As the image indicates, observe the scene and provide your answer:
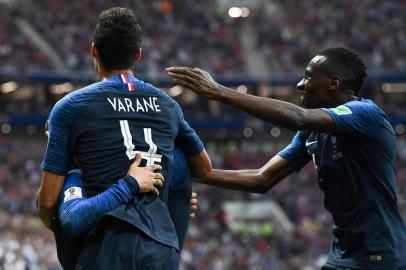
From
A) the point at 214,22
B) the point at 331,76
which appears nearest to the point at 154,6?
the point at 214,22

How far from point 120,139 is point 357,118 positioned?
53.4 inches

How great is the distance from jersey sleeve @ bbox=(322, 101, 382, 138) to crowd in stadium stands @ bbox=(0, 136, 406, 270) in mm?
13858

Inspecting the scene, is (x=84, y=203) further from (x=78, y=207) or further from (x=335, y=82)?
(x=335, y=82)

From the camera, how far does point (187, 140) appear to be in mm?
4230

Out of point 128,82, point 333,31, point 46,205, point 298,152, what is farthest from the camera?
point 333,31

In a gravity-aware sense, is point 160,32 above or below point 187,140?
below

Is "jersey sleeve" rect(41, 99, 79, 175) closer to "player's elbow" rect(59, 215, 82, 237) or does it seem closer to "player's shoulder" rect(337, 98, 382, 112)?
"player's elbow" rect(59, 215, 82, 237)

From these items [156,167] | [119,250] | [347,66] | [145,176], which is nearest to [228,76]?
[347,66]

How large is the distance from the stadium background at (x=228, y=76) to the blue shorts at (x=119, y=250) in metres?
17.8

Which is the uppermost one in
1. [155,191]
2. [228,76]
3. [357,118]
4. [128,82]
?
[128,82]

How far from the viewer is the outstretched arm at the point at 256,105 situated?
3.81m

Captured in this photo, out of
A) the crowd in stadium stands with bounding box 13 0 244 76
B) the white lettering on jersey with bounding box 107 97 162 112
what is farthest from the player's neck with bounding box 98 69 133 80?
the crowd in stadium stands with bounding box 13 0 244 76

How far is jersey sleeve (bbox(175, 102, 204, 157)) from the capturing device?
13.6 ft

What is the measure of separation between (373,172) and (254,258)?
19.6m
